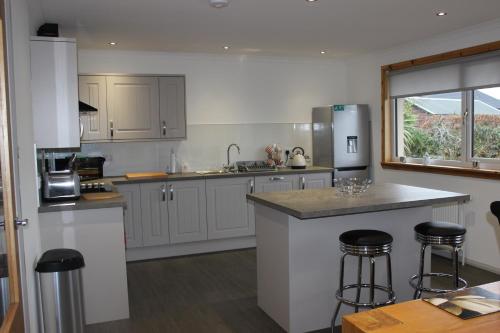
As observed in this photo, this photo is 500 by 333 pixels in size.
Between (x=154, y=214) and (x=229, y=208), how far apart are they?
88cm

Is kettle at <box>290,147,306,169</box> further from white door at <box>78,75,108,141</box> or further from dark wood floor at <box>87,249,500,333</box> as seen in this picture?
white door at <box>78,75,108,141</box>

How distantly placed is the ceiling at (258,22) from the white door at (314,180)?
1590 millimetres

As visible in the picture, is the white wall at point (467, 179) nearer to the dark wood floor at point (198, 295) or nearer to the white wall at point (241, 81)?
the dark wood floor at point (198, 295)

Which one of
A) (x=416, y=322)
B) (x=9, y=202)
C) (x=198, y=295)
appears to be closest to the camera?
(x=416, y=322)

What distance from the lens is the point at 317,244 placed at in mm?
3133

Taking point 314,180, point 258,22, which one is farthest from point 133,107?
point 314,180

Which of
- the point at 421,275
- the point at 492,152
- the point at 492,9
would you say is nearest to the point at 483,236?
the point at 492,152

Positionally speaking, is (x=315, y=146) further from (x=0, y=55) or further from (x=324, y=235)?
(x=0, y=55)

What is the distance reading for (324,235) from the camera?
316cm

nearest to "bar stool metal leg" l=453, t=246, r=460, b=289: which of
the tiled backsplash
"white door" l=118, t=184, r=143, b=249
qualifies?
"white door" l=118, t=184, r=143, b=249

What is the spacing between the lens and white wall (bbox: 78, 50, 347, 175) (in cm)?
547

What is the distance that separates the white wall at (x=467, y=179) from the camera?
4402 millimetres

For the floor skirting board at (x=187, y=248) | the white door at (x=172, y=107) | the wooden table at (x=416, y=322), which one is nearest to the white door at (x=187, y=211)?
the floor skirting board at (x=187, y=248)

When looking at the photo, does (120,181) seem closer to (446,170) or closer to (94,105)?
(94,105)
